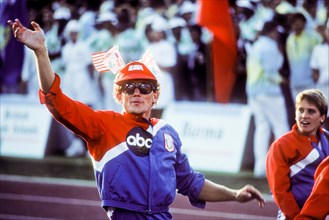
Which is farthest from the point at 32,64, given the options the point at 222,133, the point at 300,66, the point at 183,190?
the point at 183,190

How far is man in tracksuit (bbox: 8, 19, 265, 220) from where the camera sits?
17.7ft

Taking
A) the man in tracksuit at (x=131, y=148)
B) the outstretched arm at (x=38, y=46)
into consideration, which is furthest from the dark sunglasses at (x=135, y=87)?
the outstretched arm at (x=38, y=46)

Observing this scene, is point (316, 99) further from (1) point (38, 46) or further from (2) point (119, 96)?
(1) point (38, 46)

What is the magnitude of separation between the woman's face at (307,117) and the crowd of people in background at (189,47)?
584cm

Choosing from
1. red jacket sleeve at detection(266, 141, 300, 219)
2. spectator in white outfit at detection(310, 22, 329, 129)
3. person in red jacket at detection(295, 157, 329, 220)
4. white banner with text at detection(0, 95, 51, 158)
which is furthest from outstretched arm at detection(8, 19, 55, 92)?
white banner with text at detection(0, 95, 51, 158)

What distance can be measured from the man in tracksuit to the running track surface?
502 cm

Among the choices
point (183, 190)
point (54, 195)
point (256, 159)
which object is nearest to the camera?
point (183, 190)

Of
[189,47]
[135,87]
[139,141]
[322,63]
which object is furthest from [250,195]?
[189,47]

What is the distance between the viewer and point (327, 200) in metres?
4.84

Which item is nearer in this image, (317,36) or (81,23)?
(317,36)

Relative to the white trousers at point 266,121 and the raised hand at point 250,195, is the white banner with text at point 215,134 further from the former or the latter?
the raised hand at point 250,195

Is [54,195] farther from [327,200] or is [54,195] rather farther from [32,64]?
[327,200]

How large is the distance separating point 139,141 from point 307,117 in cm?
153

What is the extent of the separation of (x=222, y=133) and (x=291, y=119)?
105cm
